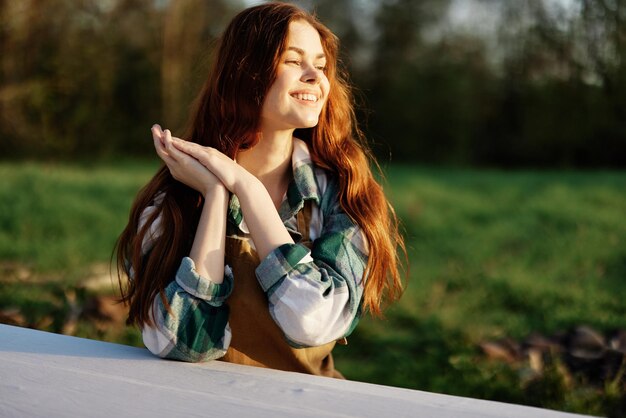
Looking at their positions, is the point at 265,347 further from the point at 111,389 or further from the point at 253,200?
the point at 111,389

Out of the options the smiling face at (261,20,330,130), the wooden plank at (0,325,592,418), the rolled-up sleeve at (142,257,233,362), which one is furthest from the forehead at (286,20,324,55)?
the wooden plank at (0,325,592,418)

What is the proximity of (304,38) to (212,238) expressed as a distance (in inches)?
17.2

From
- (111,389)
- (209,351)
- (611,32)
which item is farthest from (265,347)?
(611,32)

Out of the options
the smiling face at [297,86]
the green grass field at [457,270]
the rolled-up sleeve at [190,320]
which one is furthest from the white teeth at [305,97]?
the green grass field at [457,270]

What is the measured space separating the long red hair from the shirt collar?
1.8 inches

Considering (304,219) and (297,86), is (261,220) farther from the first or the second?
(297,86)

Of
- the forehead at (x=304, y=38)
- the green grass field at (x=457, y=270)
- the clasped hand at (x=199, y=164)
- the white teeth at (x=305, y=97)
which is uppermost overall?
the forehead at (x=304, y=38)

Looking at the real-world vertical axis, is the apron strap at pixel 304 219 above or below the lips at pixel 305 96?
below

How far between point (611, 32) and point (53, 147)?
6.57m

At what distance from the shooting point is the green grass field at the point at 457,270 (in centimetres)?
297

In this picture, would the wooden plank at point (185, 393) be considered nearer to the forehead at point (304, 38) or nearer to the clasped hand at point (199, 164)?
the clasped hand at point (199, 164)

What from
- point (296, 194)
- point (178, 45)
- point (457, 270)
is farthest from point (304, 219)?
point (178, 45)

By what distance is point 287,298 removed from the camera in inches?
51.4

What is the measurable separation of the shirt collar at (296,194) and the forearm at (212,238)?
93mm
